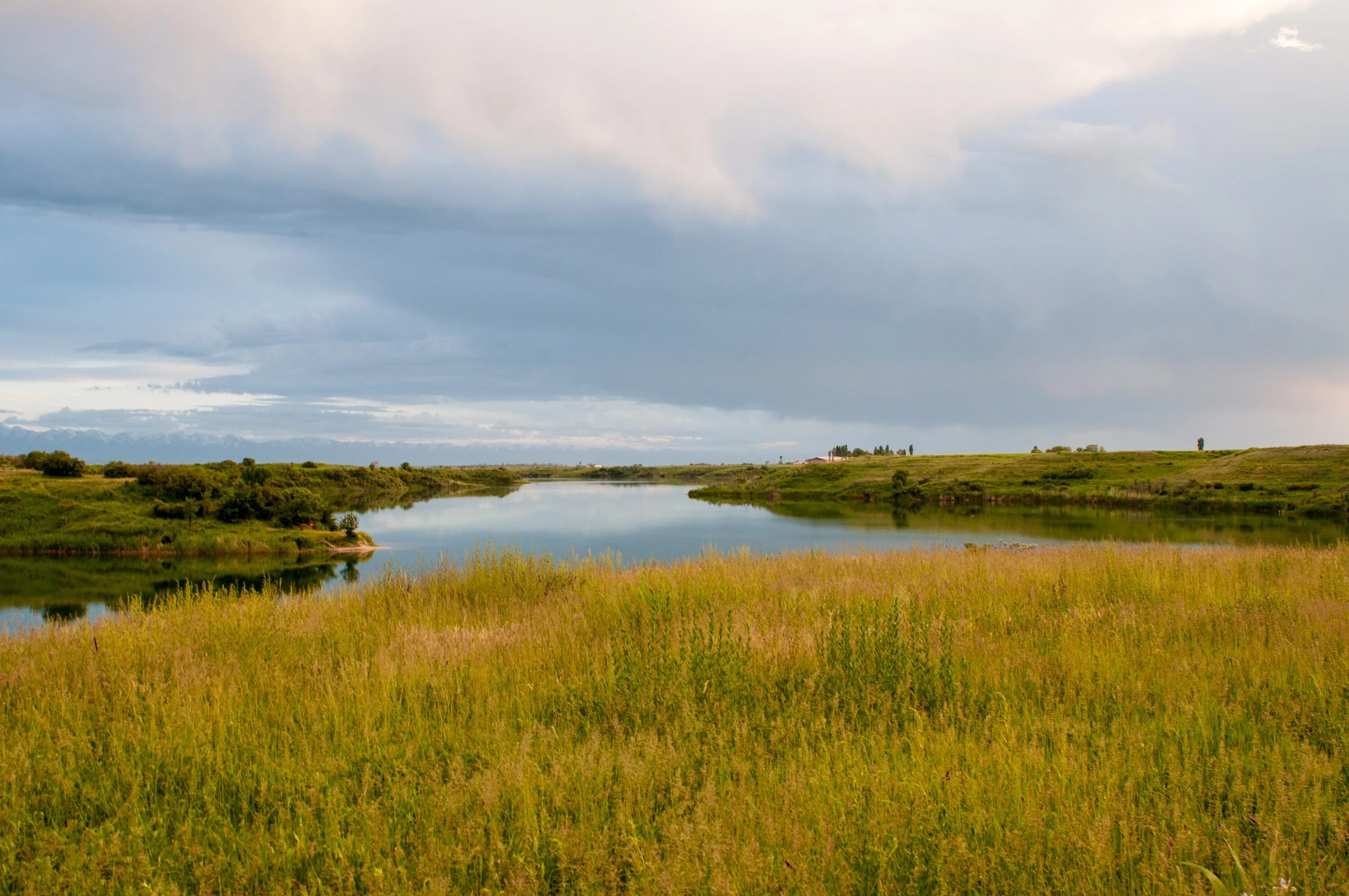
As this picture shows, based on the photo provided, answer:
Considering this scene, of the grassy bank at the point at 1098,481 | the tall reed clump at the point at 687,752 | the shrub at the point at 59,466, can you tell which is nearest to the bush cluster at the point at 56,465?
the shrub at the point at 59,466

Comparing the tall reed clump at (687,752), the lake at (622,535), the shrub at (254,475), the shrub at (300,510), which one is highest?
the shrub at (254,475)

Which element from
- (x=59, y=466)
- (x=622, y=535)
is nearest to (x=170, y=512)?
(x=59, y=466)

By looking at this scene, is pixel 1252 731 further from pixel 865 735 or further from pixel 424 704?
pixel 424 704

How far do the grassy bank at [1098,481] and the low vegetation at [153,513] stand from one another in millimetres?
57086

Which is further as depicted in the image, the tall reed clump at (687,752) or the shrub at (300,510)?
the shrub at (300,510)

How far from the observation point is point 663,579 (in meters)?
9.29

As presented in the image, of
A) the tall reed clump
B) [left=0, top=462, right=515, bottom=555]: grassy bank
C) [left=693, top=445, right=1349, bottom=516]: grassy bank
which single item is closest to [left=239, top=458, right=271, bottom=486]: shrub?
[left=0, top=462, right=515, bottom=555]: grassy bank

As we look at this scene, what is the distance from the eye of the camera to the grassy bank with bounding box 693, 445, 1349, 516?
183 ft

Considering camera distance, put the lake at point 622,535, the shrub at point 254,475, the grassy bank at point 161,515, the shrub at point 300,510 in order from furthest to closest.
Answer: the shrub at point 254,475 → the shrub at point 300,510 → the grassy bank at point 161,515 → the lake at point 622,535

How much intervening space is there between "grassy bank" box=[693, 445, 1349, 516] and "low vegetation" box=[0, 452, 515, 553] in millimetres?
57086

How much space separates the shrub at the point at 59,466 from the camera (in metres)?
41.3

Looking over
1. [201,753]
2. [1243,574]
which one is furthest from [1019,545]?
[201,753]

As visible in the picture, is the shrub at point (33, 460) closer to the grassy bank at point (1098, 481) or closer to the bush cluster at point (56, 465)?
the bush cluster at point (56, 465)

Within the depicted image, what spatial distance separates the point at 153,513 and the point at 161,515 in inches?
23.0
